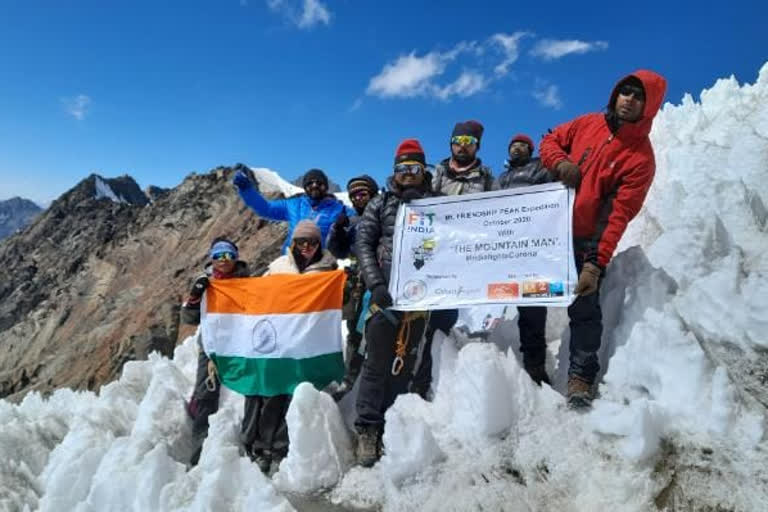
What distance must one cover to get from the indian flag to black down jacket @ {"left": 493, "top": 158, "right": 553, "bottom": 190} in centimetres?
171

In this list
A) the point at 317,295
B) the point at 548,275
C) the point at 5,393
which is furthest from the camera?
the point at 5,393

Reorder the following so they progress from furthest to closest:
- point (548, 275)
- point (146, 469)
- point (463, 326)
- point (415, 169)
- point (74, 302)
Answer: point (74, 302), point (463, 326), point (415, 169), point (548, 275), point (146, 469)

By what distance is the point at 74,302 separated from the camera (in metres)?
29.6

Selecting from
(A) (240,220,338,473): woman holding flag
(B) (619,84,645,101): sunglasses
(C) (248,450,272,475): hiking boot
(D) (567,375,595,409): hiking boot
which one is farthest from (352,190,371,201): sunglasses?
(D) (567,375,595,409): hiking boot

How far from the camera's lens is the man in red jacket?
3855 millimetres

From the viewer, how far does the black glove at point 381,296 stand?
435cm

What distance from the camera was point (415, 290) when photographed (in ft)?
15.0

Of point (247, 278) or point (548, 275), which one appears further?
point (247, 278)

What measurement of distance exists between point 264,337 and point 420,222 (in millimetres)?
1839

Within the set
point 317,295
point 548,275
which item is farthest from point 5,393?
point 548,275

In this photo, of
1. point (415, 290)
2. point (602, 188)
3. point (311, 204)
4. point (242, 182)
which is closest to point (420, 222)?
point (415, 290)

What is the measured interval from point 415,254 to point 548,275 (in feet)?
3.63

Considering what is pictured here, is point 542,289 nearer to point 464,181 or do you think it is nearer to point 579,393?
point 579,393

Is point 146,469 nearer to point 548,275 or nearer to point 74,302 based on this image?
point 548,275
